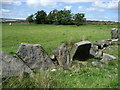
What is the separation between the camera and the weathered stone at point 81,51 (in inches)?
435

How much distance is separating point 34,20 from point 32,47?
48917 millimetres

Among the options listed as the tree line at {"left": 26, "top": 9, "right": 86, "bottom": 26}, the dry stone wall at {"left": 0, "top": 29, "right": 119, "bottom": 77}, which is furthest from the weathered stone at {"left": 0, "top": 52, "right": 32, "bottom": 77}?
the tree line at {"left": 26, "top": 9, "right": 86, "bottom": 26}

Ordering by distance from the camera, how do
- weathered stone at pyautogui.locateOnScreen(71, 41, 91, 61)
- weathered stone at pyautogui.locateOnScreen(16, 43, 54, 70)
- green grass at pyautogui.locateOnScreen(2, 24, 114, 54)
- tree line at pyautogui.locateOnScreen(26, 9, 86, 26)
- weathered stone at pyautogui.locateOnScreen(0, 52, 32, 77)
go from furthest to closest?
1. tree line at pyautogui.locateOnScreen(26, 9, 86, 26)
2. green grass at pyautogui.locateOnScreen(2, 24, 114, 54)
3. weathered stone at pyautogui.locateOnScreen(71, 41, 91, 61)
4. weathered stone at pyautogui.locateOnScreen(16, 43, 54, 70)
5. weathered stone at pyautogui.locateOnScreen(0, 52, 32, 77)

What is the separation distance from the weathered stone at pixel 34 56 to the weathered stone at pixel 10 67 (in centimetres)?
121

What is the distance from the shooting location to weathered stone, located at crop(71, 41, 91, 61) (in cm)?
1105

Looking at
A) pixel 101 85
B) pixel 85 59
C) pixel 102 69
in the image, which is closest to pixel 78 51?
pixel 85 59

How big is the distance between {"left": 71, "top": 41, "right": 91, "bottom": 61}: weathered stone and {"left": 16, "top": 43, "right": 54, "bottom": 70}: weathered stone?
2102 millimetres

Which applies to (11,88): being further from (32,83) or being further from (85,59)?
(85,59)

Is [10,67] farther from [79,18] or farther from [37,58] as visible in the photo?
[79,18]

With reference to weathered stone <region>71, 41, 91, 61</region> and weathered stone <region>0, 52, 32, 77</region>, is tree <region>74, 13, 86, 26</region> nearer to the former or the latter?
weathered stone <region>71, 41, 91, 61</region>

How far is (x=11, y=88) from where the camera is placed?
6.68m

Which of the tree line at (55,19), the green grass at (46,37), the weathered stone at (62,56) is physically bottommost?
the weathered stone at (62,56)

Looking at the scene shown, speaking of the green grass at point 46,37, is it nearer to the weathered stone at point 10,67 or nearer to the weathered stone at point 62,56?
the weathered stone at point 62,56

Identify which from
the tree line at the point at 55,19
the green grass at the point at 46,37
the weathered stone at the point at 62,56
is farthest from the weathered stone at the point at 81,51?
the tree line at the point at 55,19
